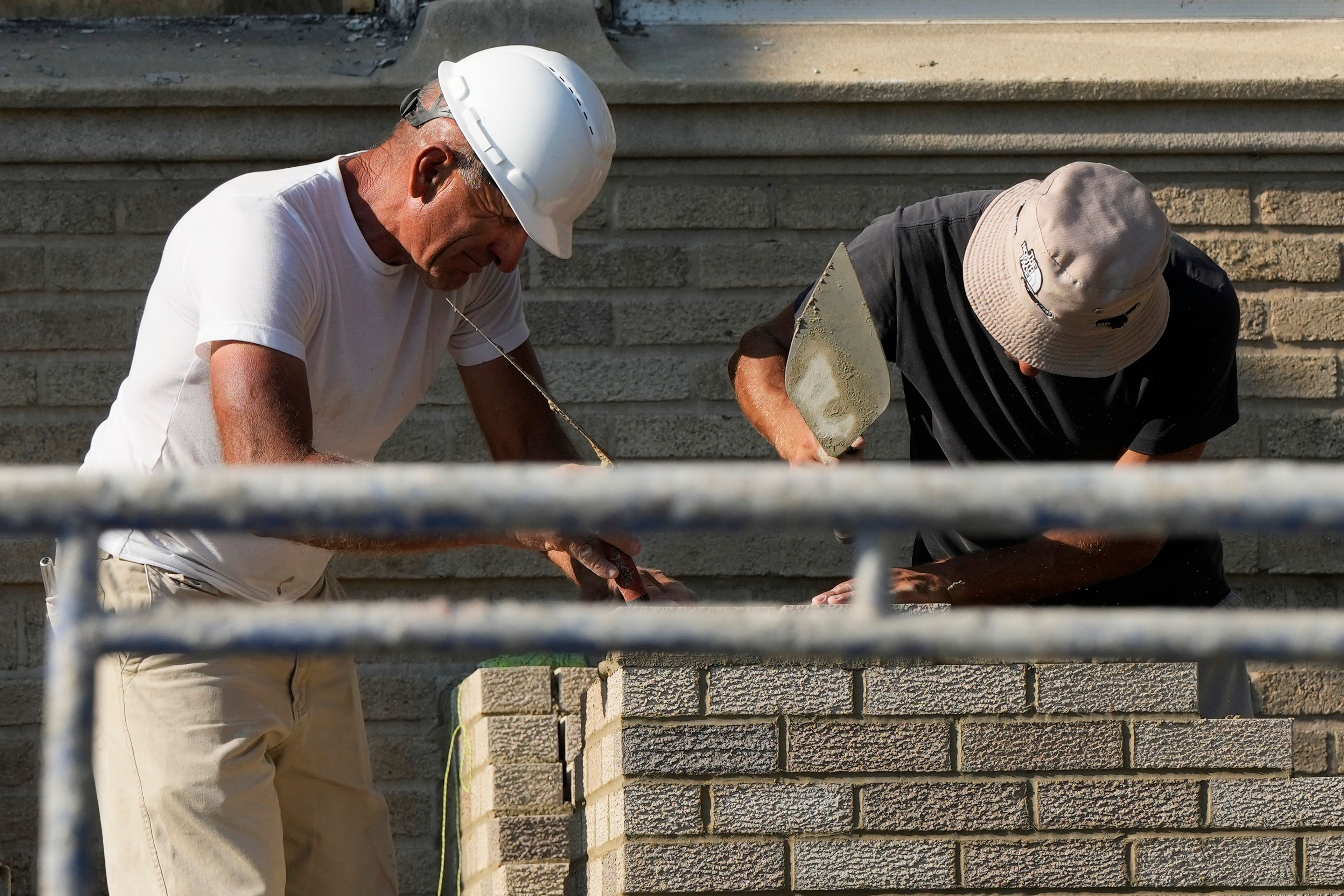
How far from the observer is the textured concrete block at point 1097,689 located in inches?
104

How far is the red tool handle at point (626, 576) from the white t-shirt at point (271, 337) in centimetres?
52

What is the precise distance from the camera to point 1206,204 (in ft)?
14.2

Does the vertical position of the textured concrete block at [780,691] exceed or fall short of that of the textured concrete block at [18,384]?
it falls short

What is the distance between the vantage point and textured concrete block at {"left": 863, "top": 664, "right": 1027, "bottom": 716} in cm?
264

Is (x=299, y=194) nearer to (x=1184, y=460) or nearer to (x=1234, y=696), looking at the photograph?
(x=1184, y=460)

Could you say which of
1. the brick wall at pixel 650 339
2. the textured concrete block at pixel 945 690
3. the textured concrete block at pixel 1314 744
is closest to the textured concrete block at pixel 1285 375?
the brick wall at pixel 650 339

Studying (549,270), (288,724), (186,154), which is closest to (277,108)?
(186,154)

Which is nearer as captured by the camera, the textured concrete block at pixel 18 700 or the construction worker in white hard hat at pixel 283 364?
the construction worker in white hard hat at pixel 283 364

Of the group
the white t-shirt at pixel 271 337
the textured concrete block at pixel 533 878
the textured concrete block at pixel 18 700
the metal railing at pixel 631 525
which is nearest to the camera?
the metal railing at pixel 631 525

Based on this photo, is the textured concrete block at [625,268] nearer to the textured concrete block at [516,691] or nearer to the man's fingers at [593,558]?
the textured concrete block at [516,691]

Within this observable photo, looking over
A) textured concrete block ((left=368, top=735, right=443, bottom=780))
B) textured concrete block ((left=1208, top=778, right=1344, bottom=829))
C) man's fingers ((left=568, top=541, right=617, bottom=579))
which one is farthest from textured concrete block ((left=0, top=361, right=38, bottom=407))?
textured concrete block ((left=1208, top=778, right=1344, bottom=829))

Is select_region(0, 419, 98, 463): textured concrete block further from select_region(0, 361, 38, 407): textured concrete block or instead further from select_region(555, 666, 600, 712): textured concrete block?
select_region(555, 666, 600, 712): textured concrete block

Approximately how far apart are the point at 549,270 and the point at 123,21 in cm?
152

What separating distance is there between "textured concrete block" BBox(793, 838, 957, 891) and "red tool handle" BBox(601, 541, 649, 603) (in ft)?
1.66
